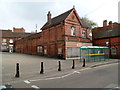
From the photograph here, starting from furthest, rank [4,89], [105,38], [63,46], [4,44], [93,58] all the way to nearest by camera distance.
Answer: [4,44]
[105,38]
[63,46]
[93,58]
[4,89]

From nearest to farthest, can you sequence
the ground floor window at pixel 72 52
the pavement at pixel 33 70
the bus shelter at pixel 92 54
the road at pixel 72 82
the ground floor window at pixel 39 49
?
1. the road at pixel 72 82
2. the pavement at pixel 33 70
3. the bus shelter at pixel 92 54
4. the ground floor window at pixel 72 52
5. the ground floor window at pixel 39 49

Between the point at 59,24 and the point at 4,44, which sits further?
the point at 4,44

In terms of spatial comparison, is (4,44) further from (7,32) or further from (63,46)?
(63,46)

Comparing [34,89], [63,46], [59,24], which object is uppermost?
[59,24]

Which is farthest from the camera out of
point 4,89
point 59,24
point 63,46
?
point 59,24

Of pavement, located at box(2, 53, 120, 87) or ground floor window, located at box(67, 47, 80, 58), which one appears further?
ground floor window, located at box(67, 47, 80, 58)

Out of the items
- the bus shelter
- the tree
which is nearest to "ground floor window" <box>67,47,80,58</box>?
the bus shelter

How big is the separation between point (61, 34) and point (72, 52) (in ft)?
13.4

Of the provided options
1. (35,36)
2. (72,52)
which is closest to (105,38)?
(72,52)

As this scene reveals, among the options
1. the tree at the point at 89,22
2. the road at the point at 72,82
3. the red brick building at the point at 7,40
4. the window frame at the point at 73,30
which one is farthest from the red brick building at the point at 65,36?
→ the red brick building at the point at 7,40

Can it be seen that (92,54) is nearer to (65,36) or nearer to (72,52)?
(72,52)

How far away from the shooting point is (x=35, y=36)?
31.7 metres

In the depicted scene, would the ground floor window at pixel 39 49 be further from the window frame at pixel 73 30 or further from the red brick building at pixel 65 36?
the window frame at pixel 73 30

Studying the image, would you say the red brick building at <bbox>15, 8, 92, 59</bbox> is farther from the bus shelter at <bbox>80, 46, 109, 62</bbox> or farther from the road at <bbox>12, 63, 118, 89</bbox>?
the road at <bbox>12, 63, 118, 89</bbox>
